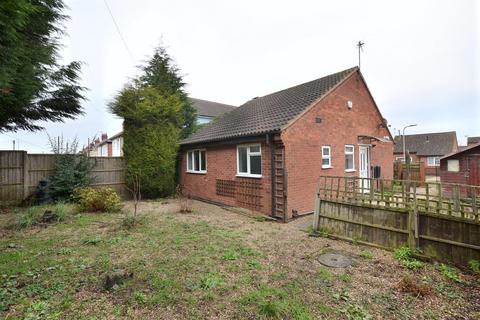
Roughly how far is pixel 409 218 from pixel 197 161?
10.1m

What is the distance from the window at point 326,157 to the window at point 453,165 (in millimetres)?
10454

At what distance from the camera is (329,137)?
1001 centimetres

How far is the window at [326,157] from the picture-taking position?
32.2 feet

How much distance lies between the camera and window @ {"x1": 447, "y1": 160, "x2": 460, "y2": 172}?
14.6 metres

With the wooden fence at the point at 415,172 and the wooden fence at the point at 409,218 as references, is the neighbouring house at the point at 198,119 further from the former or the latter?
the wooden fence at the point at 409,218

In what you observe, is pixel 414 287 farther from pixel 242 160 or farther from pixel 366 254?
pixel 242 160

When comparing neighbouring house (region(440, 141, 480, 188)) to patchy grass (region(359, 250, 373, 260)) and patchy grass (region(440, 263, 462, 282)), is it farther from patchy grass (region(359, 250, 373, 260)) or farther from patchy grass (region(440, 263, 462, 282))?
patchy grass (region(359, 250, 373, 260))

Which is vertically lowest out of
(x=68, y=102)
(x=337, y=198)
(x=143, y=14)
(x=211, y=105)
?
(x=337, y=198)

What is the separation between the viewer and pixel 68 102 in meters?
11.2

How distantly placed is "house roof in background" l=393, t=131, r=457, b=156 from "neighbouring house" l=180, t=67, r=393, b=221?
84.0 ft

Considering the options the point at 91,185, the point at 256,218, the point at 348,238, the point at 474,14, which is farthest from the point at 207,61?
the point at 348,238

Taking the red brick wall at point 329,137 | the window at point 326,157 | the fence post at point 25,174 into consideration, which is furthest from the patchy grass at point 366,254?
the fence post at point 25,174

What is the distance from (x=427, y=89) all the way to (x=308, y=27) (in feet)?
36.3

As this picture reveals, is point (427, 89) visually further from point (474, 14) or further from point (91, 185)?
point (91, 185)
